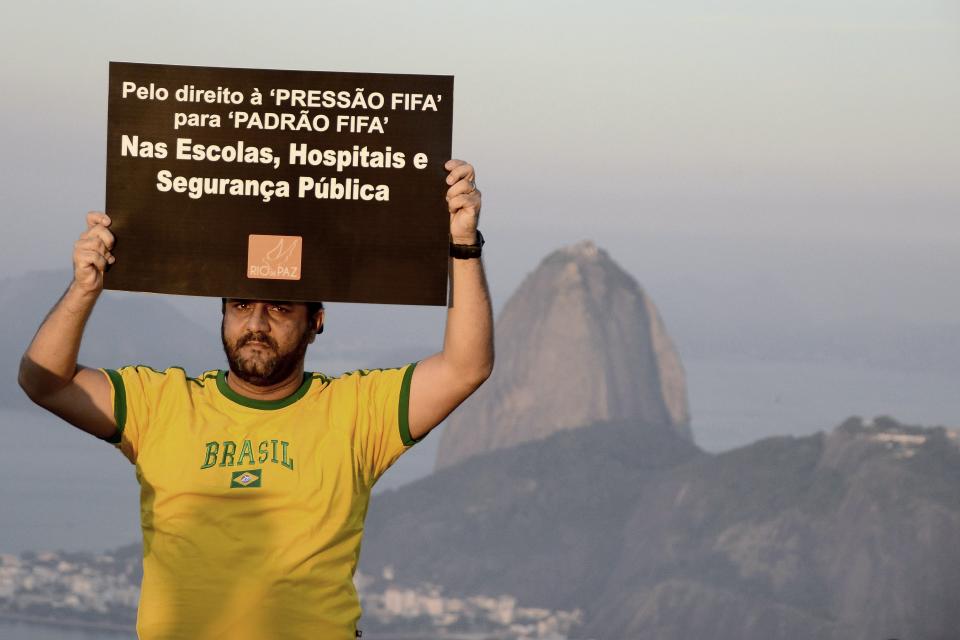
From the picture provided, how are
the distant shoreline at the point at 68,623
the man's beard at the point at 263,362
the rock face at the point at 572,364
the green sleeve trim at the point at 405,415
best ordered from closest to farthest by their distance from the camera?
the man's beard at the point at 263,362 < the green sleeve trim at the point at 405,415 < the distant shoreline at the point at 68,623 < the rock face at the point at 572,364

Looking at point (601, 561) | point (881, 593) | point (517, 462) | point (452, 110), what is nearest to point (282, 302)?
point (452, 110)

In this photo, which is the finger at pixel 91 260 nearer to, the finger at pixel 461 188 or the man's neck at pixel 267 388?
the man's neck at pixel 267 388

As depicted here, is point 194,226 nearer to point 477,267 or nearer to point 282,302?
point 282,302

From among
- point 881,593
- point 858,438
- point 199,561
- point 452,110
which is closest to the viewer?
point 199,561

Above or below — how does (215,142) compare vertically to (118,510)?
above

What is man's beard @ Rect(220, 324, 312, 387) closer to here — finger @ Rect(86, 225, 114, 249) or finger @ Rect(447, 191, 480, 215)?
finger @ Rect(86, 225, 114, 249)

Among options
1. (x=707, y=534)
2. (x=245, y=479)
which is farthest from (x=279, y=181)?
(x=707, y=534)

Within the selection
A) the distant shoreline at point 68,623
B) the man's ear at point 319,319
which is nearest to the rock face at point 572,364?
the distant shoreline at point 68,623

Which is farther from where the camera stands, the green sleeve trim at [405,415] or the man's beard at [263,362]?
the green sleeve trim at [405,415]
